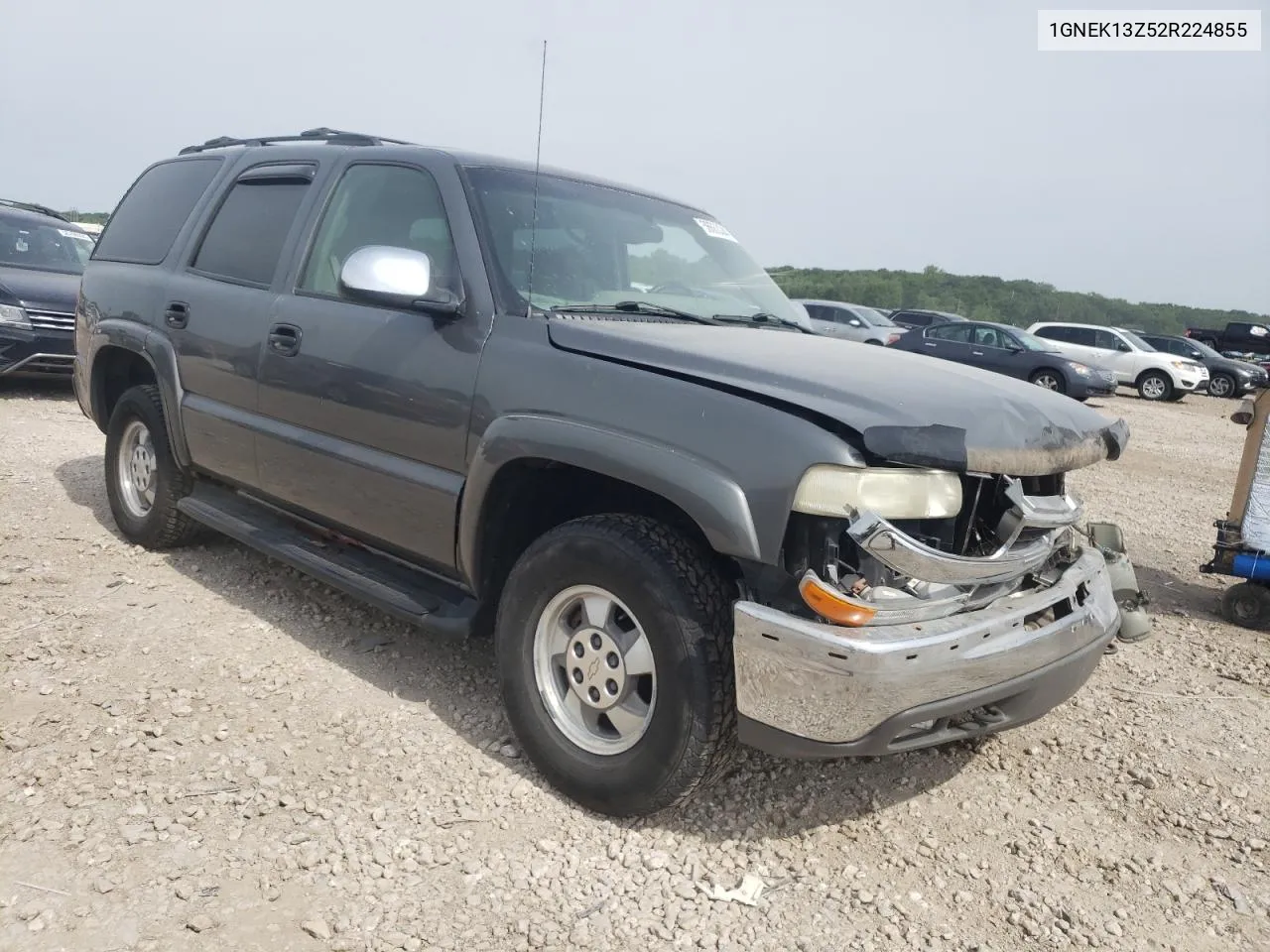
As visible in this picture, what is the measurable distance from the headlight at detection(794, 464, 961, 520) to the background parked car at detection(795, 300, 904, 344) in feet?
63.8

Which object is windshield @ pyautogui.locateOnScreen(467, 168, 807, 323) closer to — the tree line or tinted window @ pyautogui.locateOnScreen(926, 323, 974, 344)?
tinted window @ pyautogui.locateOnScreen(926, 323, 974, 344)

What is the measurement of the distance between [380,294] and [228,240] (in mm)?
1640

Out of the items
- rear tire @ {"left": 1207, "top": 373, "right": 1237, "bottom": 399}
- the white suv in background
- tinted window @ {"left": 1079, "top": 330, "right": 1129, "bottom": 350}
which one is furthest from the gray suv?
rear tire @ {"left": 1207, "top": 373, "right": 1237, "bottom": 399}

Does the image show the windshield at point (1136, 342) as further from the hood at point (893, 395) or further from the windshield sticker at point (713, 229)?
the hood at point (893, 395)

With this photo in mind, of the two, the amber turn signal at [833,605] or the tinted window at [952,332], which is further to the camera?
the tinted window at [952,332]

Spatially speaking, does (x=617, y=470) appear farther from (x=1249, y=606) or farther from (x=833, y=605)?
(x=1249, y=606)

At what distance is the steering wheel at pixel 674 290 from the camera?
11.4ft

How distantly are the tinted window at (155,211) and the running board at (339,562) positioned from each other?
124 cm

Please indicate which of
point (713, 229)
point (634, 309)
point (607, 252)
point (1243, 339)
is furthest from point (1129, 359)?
point (634, 309)

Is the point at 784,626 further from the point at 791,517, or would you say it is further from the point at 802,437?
the point at 802,437

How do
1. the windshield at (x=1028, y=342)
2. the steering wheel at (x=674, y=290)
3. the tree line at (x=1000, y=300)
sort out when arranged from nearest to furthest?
the steering wheel at (x=674, y=290) → the windshield at (x=1028, y=342) → the tree line at (x=1000, y=300)

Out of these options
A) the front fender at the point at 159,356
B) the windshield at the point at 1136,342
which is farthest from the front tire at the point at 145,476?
the windshield at the point at 1136,342

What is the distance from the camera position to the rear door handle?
4.22m

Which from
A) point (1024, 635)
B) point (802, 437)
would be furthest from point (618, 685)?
point (1024, 635)
